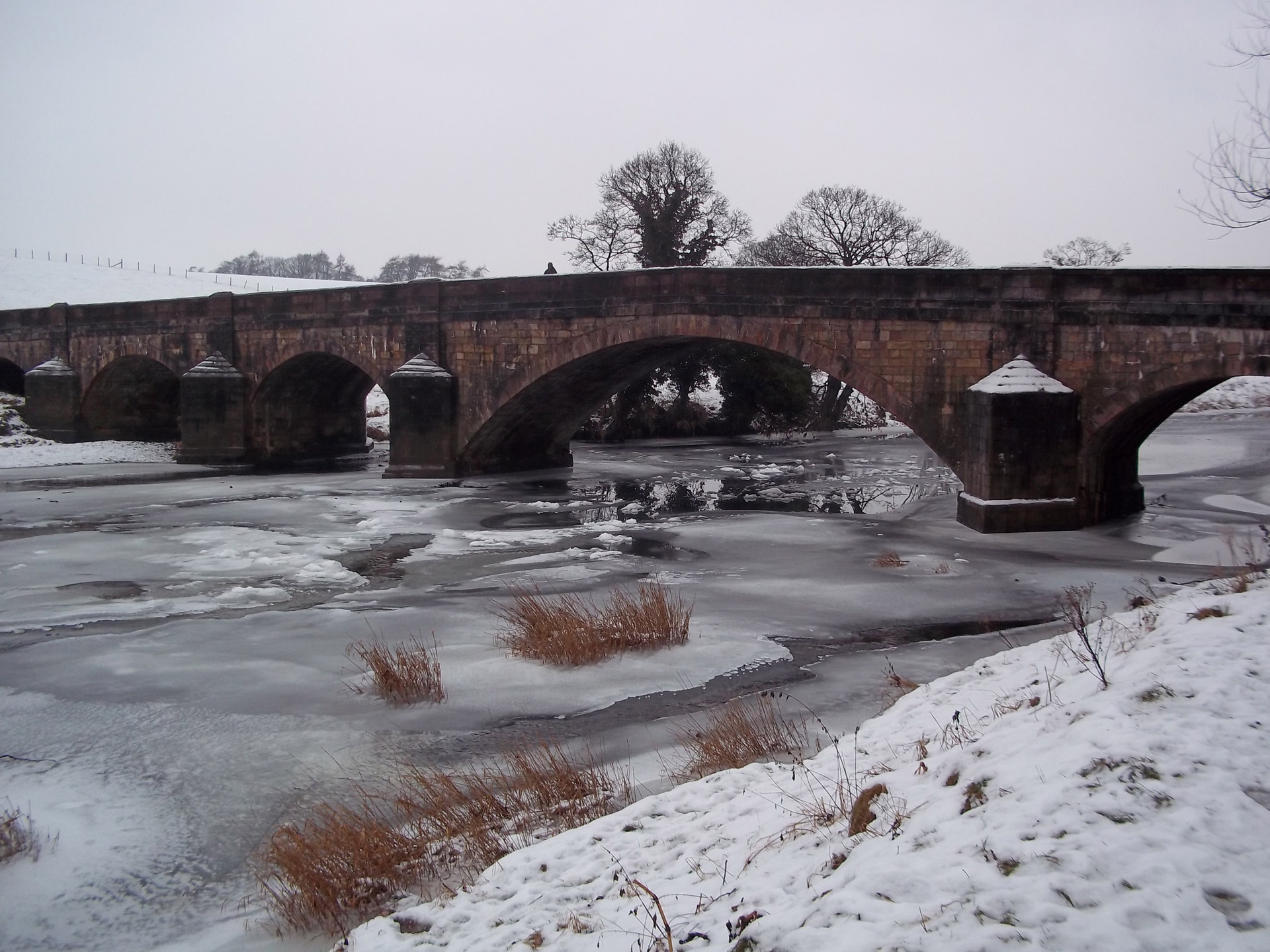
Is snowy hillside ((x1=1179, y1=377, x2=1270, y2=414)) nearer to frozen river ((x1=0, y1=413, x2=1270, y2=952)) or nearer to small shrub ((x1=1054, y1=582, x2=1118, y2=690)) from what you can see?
frozen river ((x1=0, y1=413, x2=1270, y2=952))

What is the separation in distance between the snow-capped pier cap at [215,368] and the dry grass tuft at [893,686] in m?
20.3

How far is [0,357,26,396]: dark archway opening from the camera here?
3127 centimetres

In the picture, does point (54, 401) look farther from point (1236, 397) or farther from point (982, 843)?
point (1236, 397)

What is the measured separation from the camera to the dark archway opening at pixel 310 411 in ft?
77.1

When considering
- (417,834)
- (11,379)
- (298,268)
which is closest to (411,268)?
(298,268)

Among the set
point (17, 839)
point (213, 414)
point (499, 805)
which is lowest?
point (17, 839)

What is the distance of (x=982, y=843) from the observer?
9.39 ft

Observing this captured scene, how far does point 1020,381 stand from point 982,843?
34.4 feet

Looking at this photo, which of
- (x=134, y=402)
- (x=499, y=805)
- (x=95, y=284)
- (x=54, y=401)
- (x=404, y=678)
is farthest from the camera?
(x=95, y=284)

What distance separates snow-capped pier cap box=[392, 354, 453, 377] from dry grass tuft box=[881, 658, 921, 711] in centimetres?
1402

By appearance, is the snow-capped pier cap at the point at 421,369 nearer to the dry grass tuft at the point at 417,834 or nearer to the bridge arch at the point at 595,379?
the bridge arch at the point at 595,379

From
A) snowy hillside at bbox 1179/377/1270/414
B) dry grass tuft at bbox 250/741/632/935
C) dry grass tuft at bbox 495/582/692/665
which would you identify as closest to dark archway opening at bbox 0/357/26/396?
dry grass tuft at bbox 495/582/692/665

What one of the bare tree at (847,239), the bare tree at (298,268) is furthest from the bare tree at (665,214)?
the bare tree at (298,268)

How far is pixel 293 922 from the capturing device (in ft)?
12.1
